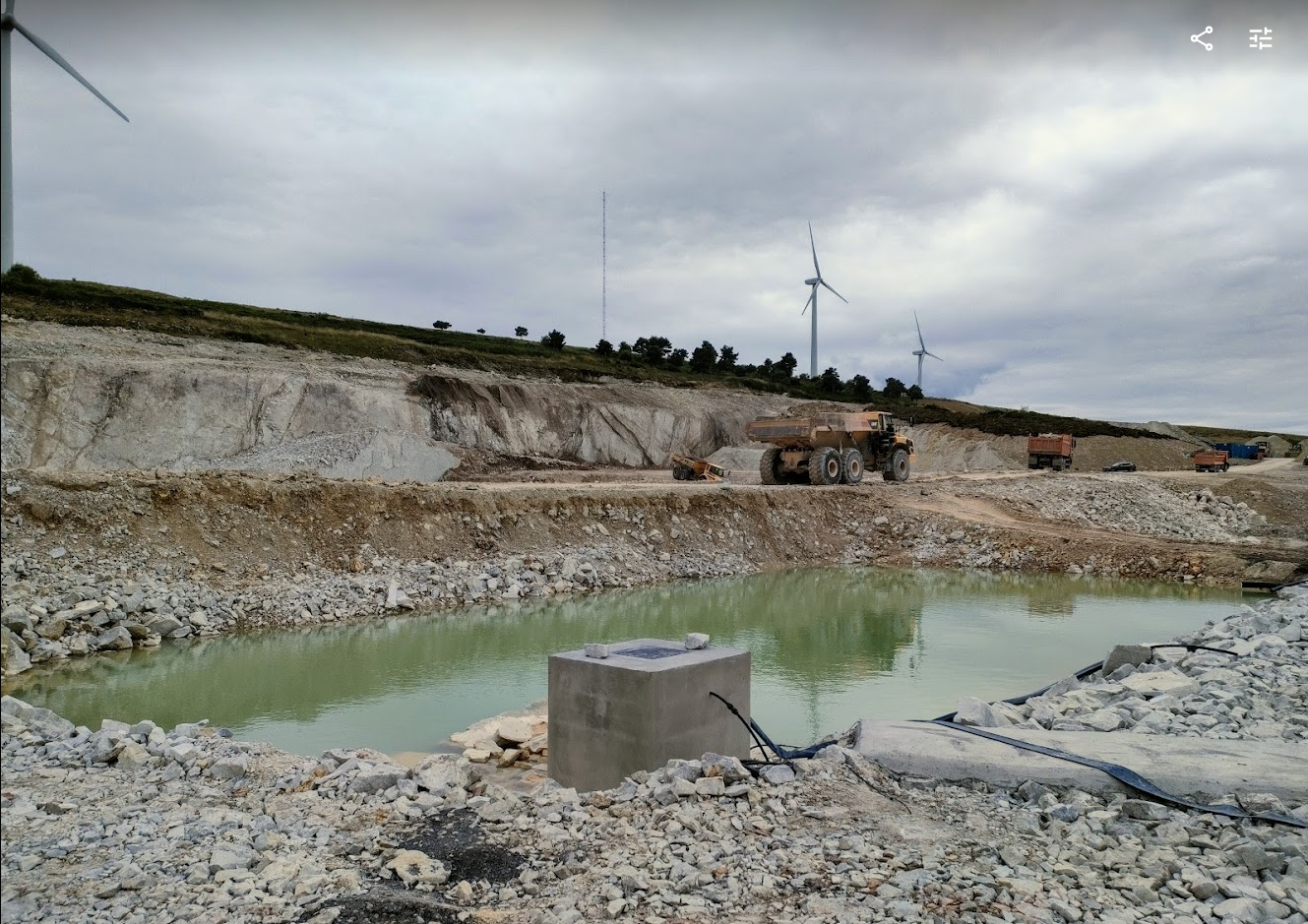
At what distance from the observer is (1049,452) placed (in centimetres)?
4419

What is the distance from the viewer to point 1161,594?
20.8 metres

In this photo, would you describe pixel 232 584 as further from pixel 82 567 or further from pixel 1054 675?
pixel 1054 675

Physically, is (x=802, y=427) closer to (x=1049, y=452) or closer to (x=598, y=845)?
(x=1049, y=452)

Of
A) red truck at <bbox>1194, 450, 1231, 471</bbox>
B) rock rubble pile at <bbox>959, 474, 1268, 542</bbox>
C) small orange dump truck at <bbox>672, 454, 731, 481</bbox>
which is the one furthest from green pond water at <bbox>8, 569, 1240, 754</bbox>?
red truck at <bbox>1194, 450, 1231, 471</bbox>

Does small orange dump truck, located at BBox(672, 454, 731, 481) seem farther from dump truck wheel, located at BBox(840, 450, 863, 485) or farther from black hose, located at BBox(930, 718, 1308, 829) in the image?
black hose, located at BBox(930, 718, 1308, 829)

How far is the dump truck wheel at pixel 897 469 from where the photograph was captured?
31797 mm

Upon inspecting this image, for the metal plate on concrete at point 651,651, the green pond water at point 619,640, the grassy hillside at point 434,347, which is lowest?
the green pond water at point 619,640

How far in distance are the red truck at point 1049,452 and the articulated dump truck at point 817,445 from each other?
1660cm

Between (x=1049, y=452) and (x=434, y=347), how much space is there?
29.8m

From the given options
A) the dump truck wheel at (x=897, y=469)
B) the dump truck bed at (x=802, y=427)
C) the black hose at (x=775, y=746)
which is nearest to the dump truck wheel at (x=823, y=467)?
the dump truck bed at (x=802, y=427)

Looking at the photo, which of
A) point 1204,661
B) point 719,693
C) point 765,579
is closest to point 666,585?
point 765,579

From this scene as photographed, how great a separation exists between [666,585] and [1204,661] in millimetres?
12449

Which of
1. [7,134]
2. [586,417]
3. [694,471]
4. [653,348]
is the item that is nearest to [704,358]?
[653,348]

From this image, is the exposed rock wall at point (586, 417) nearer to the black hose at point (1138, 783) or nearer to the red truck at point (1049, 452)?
the red truck at point (1049, 452)
